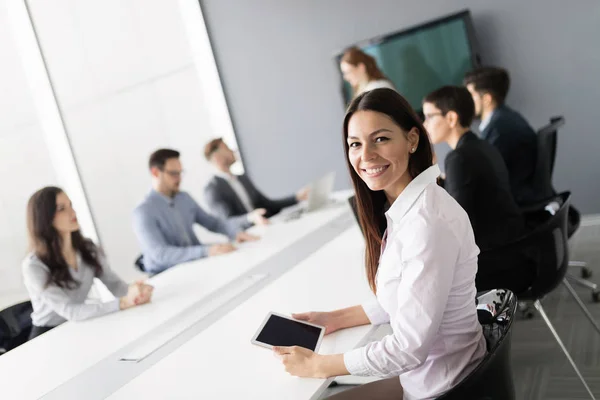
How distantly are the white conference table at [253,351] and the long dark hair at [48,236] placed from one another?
1.00 metres

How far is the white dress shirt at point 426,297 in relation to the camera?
1366 mm

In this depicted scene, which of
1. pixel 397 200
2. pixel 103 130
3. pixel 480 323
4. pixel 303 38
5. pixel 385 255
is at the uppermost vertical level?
pixel 303 38

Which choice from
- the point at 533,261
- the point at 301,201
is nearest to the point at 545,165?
the point at 533,261

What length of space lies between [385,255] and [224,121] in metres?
4.95

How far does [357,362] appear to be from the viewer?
1448 millimetres

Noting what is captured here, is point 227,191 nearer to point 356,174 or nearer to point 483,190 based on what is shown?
point 483,190

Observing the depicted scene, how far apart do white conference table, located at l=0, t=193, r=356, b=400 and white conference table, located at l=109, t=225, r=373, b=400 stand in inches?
9.6

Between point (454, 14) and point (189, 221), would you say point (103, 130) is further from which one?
point (454, 14)

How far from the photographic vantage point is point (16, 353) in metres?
2.36

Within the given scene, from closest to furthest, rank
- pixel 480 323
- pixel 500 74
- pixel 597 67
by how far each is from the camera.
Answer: pixel 480 323
pixel 500 74
pixel 597 67

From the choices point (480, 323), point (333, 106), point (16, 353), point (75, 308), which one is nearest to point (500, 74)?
point (333, 106)

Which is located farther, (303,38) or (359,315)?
(303,38)

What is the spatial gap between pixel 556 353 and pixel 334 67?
135 inches

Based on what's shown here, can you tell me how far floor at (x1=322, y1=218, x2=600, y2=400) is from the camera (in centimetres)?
257
